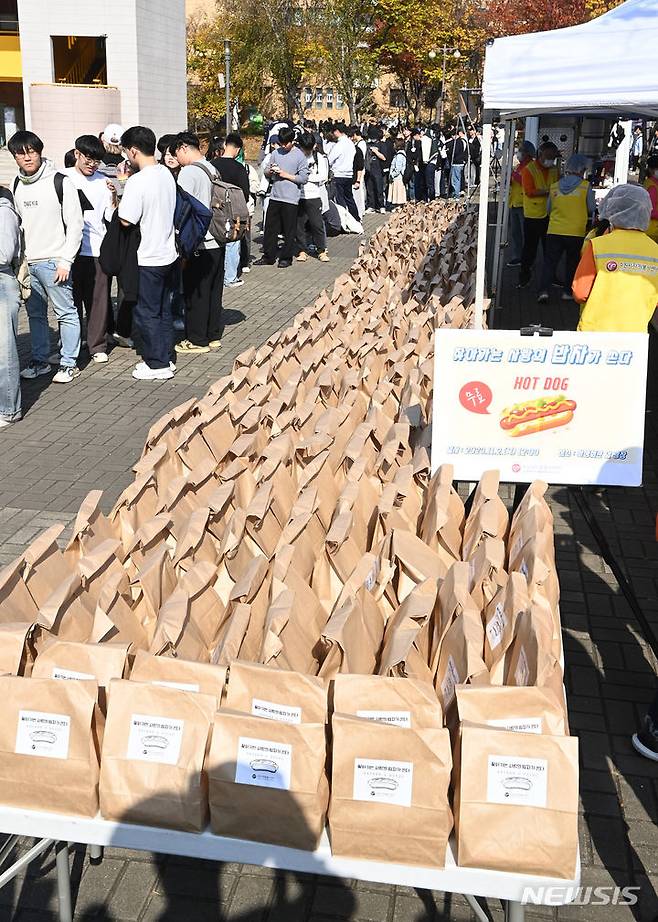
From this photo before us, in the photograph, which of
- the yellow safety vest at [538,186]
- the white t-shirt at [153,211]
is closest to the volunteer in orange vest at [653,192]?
the yellow safety vest at [538,186]

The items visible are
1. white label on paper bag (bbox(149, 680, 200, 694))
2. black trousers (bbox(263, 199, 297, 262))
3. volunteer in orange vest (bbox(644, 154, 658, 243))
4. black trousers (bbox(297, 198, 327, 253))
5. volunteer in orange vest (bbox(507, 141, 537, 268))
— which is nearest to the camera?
white label on paper bag (bbox(149, 680, 200, 694))

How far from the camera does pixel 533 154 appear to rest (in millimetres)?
13039

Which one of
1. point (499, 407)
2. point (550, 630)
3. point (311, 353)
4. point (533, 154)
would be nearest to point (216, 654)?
point (550, 630)

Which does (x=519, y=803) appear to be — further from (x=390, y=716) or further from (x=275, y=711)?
(x=275, y=711)

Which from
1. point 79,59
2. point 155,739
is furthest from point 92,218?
point 79,59

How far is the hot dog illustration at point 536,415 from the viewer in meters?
3.65

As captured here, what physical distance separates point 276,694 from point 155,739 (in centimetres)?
28

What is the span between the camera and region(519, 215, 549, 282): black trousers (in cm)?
1260

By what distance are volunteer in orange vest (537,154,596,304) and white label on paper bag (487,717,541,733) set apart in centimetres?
919

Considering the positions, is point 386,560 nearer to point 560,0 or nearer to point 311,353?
point 311,353

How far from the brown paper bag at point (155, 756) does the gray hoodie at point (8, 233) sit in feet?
16.7

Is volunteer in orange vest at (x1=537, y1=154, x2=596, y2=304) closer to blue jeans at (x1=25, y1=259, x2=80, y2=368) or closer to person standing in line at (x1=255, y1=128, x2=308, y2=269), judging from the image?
person standing in line at (x1=255, y1=128, x2=308, y2=269)

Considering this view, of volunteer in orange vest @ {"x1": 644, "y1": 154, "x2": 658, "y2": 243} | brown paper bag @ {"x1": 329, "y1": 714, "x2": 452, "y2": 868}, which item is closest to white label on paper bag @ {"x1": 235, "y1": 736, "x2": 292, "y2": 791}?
brown paper bag @ {"x1": 329, "y1": 714, "x2": 452, "y2": 868}

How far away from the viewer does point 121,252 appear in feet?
26.3
